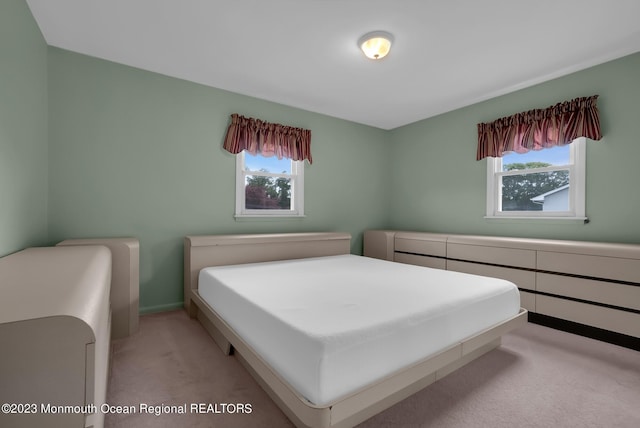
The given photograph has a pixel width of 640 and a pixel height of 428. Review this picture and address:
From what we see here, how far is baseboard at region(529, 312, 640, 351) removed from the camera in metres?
2.32

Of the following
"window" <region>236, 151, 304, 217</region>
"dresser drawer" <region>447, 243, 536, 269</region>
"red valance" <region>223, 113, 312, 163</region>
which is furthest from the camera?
"window" <region>236, 151, 304, 217</region>

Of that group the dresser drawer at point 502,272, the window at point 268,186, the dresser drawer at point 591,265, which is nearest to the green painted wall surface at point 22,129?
the window at point 268,186

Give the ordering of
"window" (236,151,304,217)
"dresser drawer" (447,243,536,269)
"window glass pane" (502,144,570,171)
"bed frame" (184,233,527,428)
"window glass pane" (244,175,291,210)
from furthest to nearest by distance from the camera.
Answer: "window glass pane" (244,175,291,210) → "window" (236,151,304,217) → "window glass pane" (502,144,570,171) → "dresser drawer" (447,243,536,269) → "bed frame" (184,233,527,428)

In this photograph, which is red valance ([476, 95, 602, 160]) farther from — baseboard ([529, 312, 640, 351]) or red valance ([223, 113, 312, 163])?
red valance ([223, 113, 312, 163])

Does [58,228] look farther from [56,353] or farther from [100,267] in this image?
[56,353]

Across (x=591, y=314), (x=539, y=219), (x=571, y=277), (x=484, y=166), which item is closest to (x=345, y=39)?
(x=484, y=166)

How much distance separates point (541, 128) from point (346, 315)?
3168mm

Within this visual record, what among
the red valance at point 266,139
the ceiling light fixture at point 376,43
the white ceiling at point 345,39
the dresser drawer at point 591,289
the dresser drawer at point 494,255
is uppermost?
the white ceiling at point 345,39

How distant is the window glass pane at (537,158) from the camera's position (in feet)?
10.1

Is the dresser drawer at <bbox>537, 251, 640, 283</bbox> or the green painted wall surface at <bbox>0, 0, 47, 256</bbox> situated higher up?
the green painted wall surface at <bbox>0, 0, 47, 256</bbox>

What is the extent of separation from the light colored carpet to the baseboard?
9 cm

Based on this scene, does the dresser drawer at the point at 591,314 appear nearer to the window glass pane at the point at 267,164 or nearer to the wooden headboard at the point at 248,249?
the wooden headboard at the point at 248,249

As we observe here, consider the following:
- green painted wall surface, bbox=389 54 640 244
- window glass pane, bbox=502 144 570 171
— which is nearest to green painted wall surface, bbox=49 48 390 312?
green painted wall surface, bbox=389 54 640 244

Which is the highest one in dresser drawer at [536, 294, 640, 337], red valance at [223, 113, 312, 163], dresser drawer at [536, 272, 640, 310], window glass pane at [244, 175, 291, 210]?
red valance at [223, 113, 312, 163]
